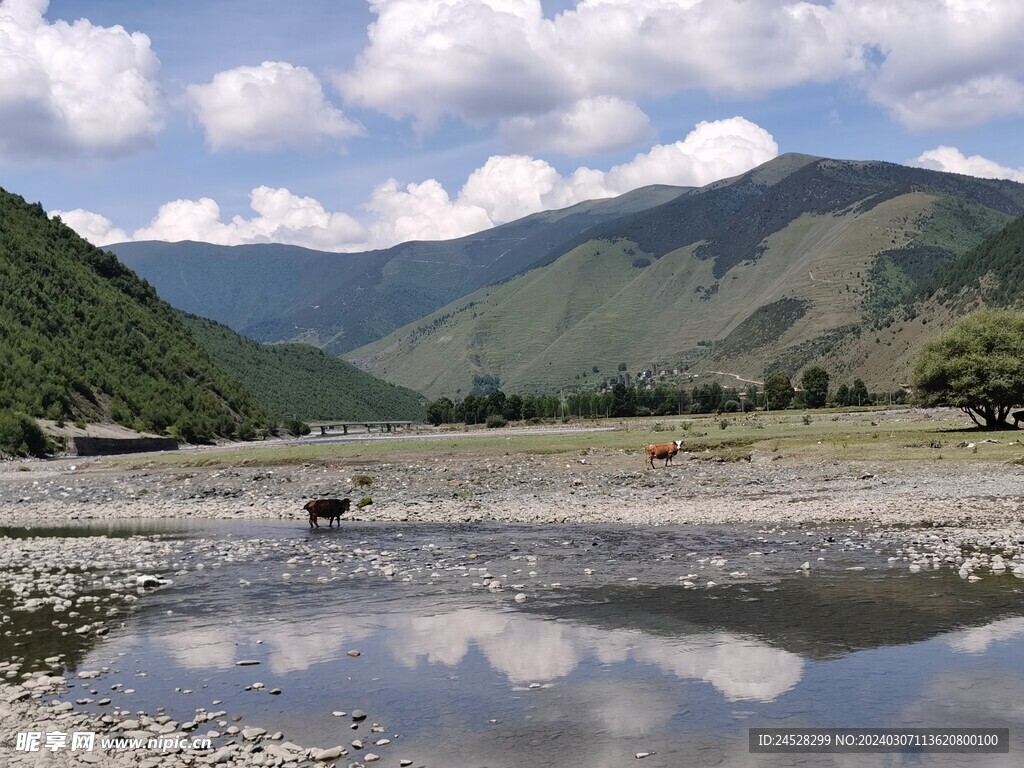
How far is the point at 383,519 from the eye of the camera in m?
36.9

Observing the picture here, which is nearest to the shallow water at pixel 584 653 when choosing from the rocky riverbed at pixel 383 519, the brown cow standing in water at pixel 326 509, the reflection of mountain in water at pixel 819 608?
the reflection of mountain in water at pixel 819 608

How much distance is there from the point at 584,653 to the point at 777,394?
6380 inches

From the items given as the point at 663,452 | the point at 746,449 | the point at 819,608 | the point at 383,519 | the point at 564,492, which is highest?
the point at 663,452

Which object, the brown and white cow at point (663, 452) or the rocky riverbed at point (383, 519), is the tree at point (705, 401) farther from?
the brown and white cow at point (663, 452)

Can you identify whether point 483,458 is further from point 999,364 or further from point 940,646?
point 940,646

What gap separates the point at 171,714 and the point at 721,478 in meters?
36.3

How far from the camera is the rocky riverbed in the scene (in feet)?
41.3

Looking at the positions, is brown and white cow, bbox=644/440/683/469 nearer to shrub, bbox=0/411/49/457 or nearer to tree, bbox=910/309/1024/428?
tree, bbox=910/309/1024/428

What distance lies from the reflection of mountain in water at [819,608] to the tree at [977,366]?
146 feet

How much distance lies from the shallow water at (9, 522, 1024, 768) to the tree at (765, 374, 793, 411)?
493ft

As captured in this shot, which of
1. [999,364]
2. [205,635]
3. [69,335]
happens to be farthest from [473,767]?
[69,335]

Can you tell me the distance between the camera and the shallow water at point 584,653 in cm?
1211

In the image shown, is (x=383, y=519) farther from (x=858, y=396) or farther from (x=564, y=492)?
(x=858, y=396)

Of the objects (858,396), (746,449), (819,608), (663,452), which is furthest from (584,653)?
(858,396)
